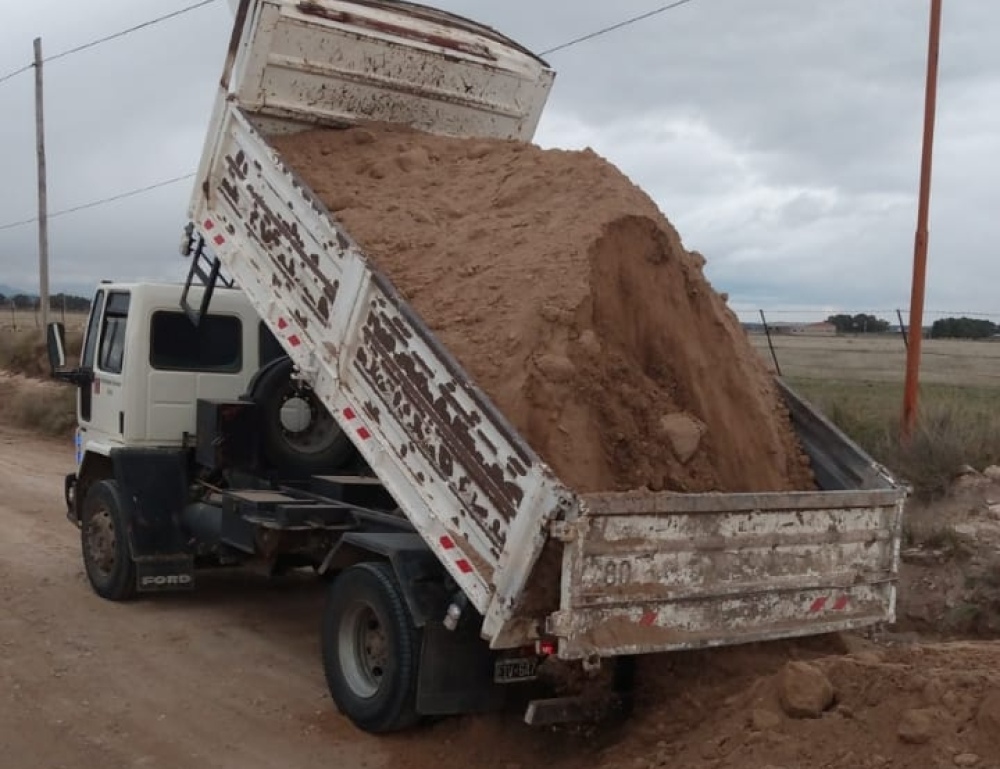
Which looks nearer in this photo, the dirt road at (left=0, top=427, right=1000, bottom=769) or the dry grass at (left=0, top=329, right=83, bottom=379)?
the dirt road at (left=0, top=427, right=1000, bottom=769)

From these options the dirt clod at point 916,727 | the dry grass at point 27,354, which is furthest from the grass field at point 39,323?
the dirt clod at point 916,727

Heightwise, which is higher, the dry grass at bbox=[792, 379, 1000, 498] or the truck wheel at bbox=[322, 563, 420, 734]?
the dry grass at bbox=[792, 379, 1000, 498]

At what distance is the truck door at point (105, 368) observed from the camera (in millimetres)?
8648

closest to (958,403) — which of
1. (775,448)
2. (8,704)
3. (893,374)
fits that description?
(893,374)

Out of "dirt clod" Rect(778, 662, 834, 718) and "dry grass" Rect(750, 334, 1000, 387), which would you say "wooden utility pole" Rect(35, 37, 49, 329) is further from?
"dirt clod" Rect(778, 662, 834, 718)

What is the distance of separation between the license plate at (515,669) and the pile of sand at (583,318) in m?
0.84

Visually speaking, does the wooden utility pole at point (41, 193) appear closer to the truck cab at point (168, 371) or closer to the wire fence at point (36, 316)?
the wire fence at point (36, 316)

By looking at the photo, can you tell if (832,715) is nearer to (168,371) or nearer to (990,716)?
(990,716)

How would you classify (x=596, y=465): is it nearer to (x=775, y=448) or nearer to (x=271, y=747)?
(x=775, y=448)

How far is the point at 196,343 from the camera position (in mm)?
8742

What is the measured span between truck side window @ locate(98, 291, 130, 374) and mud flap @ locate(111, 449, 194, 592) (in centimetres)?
75

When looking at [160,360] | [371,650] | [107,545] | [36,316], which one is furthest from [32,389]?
[36,316]

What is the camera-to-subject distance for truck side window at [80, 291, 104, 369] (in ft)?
29.9

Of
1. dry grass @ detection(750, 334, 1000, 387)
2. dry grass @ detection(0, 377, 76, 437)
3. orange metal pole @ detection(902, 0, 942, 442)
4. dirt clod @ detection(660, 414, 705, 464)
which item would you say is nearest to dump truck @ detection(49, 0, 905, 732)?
dirt clod @ detection(660, 414, 705, 464)
